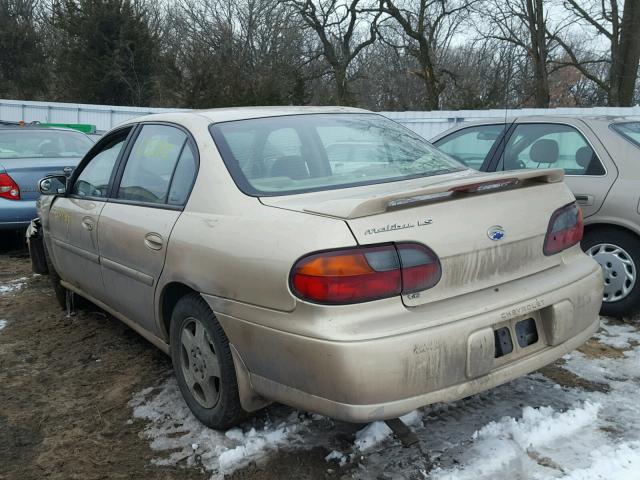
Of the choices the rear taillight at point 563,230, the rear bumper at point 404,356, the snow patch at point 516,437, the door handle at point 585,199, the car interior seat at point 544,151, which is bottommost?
the snow patch at point 516,437

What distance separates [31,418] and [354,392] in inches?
77.7

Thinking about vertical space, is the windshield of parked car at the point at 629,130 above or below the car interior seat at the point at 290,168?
above

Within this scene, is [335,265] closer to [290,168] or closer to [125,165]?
[290,168]

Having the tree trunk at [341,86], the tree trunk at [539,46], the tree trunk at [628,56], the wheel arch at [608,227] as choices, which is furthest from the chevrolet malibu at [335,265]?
the tree trunk at [341,86]

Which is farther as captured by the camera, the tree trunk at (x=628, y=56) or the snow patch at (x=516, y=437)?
the tree trunk at (x=628, y=56)

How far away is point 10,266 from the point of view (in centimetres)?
655

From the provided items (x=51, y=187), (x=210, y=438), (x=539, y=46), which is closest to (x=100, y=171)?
(x=51, y=187)

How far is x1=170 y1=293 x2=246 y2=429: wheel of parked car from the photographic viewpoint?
269 cm

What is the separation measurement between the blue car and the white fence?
6.77 m

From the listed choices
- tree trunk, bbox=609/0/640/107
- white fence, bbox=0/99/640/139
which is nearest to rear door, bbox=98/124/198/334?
white fence, bbox=0/99/640/139

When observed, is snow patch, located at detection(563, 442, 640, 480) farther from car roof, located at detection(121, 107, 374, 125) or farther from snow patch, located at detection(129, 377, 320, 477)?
car roof, located at detection(121, 107, 374, 125)

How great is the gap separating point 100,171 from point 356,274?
2.51m

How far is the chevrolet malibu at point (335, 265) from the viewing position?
7.26 ft

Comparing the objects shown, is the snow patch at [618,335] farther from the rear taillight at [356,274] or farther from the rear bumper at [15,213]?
the rear bumper at [15,213]
